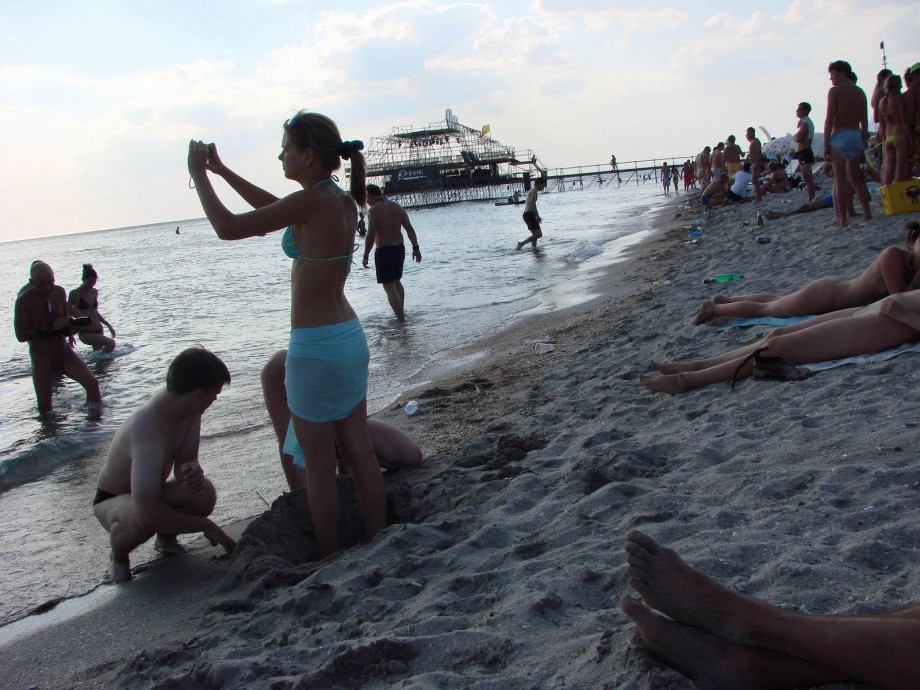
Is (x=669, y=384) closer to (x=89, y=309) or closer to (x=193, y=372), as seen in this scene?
(x=193, y=372)

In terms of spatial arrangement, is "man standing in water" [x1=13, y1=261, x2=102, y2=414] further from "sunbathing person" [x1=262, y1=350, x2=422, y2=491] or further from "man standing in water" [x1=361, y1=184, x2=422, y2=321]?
"sunbathing person" [x1=262, y1=350, x2=422, y2=491]

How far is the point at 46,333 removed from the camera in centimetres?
728

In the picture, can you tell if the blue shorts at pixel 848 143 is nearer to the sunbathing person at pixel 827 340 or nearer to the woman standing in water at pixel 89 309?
the sunbathing person at pixel 827 340

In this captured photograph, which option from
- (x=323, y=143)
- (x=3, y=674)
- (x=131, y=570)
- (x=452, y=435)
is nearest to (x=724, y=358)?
(x=452, y=435)

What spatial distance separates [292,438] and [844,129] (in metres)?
7.91

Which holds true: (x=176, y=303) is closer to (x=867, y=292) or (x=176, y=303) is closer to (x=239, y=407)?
(x=239, y=407)

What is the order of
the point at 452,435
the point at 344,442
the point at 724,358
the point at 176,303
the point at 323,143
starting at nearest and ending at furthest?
the point at 323,143, the point at 344,442, the point at 724,358, the point at 452,435, the point at 176,303

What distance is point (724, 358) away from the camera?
4199 mm

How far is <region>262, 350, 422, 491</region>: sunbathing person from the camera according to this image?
3.44 meters

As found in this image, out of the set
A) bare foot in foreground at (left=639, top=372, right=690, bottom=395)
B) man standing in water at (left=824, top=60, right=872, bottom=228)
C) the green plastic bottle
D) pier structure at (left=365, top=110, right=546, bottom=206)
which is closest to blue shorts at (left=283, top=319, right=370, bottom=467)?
bare foot in foreground at (left=639, top=372, right=690, bottom=395)

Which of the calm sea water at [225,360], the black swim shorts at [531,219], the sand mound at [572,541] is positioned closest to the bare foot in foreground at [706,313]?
the sand mound at [572,541]

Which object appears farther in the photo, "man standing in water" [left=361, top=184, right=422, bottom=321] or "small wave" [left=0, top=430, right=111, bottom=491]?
"man standing in water" [left=361, top=184, right=422, bottom=321]

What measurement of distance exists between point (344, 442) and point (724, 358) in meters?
2.32

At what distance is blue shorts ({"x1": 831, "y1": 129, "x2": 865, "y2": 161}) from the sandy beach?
18.2ft
